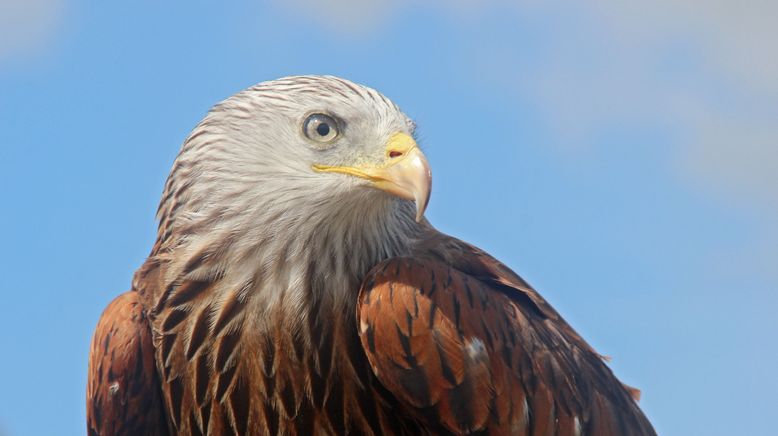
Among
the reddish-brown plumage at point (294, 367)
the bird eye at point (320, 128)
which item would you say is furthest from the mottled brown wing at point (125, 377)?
the bird eye at point (320, 128)

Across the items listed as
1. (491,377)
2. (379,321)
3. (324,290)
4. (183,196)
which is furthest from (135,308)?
(491,377)

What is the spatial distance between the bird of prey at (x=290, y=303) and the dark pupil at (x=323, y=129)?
2 cm

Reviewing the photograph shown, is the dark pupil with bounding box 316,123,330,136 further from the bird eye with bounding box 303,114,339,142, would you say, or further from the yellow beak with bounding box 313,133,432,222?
the yellow beak with bounding box 313,133,432,222

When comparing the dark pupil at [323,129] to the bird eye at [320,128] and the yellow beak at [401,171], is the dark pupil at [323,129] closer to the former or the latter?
the bird eye at [320,128]

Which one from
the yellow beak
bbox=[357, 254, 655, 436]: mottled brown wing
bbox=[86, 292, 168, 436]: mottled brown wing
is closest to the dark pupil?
the yellow beak

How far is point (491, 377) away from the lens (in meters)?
5.16

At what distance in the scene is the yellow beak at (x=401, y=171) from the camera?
193 inches

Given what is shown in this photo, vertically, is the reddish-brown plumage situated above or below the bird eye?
below

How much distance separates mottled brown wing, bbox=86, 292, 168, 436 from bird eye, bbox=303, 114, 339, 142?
133 cm

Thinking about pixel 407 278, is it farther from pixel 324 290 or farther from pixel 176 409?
pixel 176 409

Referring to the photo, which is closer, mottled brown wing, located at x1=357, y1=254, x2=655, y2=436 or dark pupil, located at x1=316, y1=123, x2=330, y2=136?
mottled brown wing, located at x1=357, y1=254, x2=655, y2=436

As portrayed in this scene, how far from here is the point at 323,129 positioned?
17.7ft

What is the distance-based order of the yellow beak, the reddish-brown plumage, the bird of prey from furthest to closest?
the bird of prey < the reddish-brown plumage < the yellow beak

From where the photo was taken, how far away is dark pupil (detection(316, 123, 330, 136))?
212 inches
